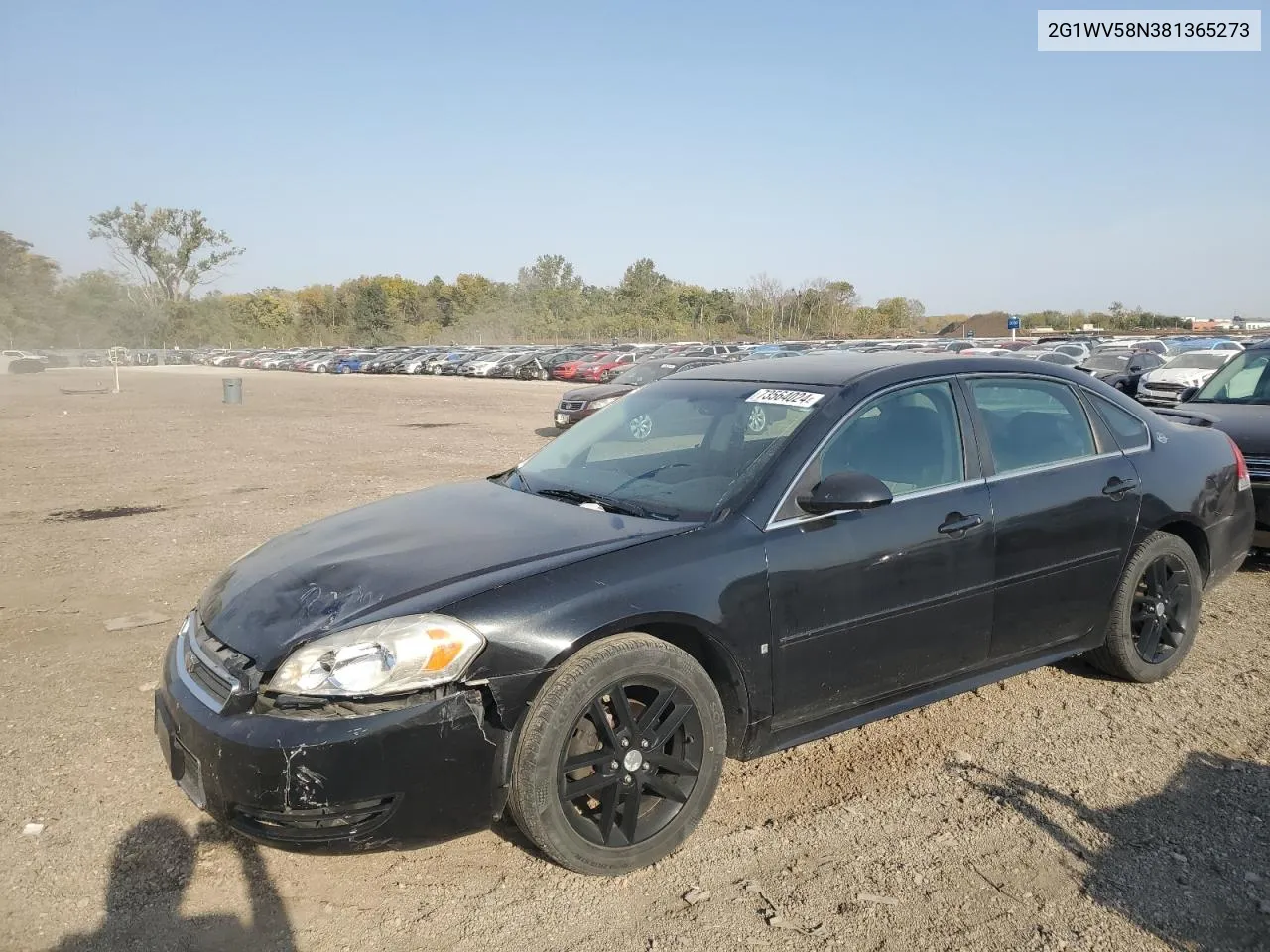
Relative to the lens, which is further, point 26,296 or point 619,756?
point 26,296

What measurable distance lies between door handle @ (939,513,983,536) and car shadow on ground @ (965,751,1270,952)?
935mm

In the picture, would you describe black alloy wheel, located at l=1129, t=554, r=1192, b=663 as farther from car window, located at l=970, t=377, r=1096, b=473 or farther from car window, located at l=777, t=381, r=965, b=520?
car window, located at l=777, t=381, r=965, b=520

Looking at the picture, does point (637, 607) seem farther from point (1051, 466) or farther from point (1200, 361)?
point (1200, 361)

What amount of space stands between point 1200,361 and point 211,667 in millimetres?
23910

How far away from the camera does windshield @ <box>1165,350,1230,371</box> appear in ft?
69.4

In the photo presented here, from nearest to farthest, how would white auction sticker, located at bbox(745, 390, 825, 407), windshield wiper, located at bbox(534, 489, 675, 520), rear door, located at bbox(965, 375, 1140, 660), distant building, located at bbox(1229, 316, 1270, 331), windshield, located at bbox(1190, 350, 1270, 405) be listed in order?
windshield wiper, located at bbox(534, 489, 675, 520) < white auction sticker, located at bbox(745, 390, 825, 407) < rear door, located at bbox(965, 375, 1140, 660) < windshield, located at bbox(1190, 350, 1270, 405) < distant building, located at bbox(1229, 316, 1270, 331)

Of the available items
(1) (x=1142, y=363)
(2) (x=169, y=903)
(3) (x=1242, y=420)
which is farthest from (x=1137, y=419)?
(1) (x=1142, y=363)

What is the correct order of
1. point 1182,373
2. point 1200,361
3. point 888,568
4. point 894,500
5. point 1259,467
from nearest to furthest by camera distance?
point 888,568 < point 894,500 < point 1259,467 < point 1182,373 < point 1200,361

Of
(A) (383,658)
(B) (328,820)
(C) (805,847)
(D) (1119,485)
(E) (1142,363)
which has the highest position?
(E) (1142,363)

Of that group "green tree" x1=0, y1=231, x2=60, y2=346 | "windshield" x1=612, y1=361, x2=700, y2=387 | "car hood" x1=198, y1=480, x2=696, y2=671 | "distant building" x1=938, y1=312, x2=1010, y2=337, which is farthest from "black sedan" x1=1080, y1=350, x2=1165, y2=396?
"green tree" x1=0, y1=231, x2=60, y2=346

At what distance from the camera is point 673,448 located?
3979 millimetres

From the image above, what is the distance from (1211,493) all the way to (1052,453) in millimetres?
1178

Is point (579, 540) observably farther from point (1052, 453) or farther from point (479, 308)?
point (479, 308)

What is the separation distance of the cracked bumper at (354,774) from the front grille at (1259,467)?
5463 mm
